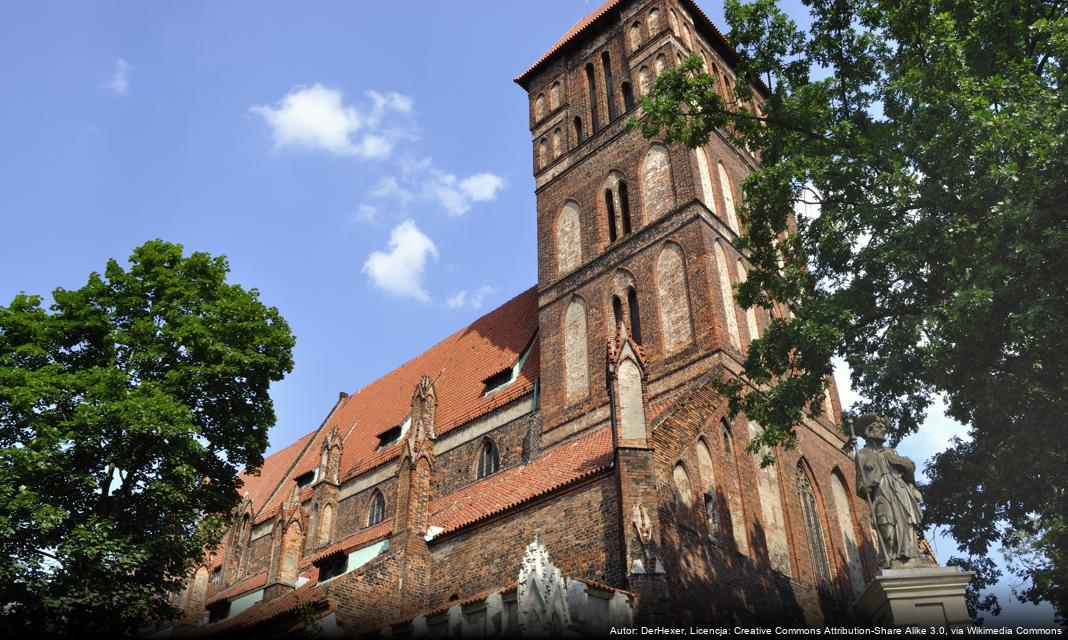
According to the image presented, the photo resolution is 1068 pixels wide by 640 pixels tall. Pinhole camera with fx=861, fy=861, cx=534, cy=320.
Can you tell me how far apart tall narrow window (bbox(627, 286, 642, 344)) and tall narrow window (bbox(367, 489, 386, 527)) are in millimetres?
8262

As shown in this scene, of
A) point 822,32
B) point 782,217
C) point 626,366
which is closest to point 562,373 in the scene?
point 626,366

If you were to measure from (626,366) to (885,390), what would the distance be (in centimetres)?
452

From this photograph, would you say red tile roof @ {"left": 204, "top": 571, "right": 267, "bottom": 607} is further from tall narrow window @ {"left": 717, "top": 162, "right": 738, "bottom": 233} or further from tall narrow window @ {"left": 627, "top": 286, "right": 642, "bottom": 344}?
tall narrow window @ {"left": 717, "top": 162, "right": 738, "bottom": 233}

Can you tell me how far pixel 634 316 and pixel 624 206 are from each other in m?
3.24

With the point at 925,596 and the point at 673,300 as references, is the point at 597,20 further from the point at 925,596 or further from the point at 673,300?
the point at 925,596

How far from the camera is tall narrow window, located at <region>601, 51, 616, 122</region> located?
2279cm

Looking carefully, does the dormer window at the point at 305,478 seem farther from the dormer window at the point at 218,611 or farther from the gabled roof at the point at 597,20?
the gabled roof at the point at 597,20

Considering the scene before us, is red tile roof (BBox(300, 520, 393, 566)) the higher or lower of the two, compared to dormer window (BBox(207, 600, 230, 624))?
higher

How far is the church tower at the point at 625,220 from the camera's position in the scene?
18.1m

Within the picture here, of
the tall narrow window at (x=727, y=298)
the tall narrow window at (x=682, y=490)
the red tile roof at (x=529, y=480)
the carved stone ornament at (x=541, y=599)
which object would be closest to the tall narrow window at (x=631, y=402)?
the red tile roof at (x=529, y=480)

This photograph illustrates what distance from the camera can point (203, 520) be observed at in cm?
1558

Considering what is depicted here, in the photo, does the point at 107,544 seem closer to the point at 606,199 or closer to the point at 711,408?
the point at 711,408

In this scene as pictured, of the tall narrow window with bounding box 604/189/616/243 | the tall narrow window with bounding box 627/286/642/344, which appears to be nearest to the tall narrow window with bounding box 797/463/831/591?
the tall narrow window with bounding box 627/286/642/344

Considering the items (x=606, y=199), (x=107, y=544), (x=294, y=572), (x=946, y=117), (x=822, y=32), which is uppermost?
(x=606, y=199)
